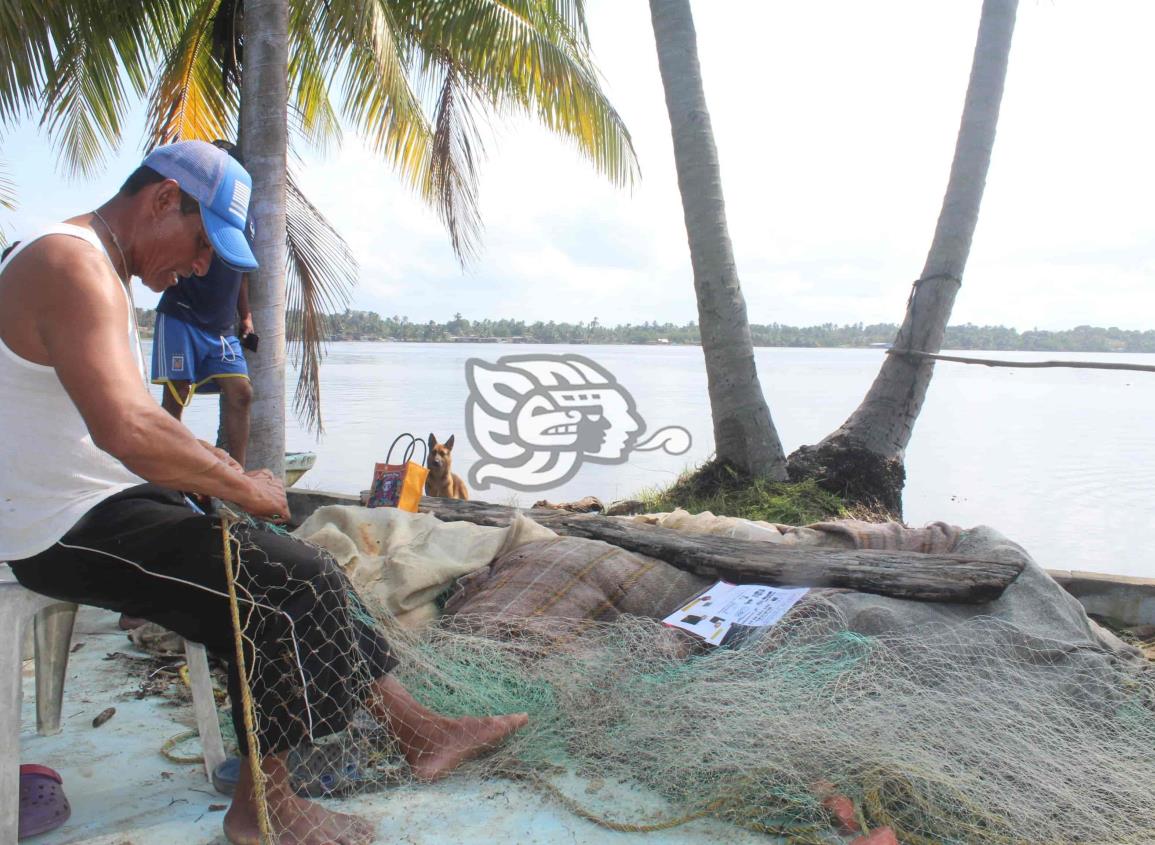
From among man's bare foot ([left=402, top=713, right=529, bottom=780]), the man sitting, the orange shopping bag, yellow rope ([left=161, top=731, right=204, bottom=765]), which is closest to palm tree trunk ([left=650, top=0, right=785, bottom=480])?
the orange shopping bag

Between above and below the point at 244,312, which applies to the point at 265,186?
above

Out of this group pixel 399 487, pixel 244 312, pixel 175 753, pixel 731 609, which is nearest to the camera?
pixel 175 753

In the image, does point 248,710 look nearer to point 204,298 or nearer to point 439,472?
point 204,298

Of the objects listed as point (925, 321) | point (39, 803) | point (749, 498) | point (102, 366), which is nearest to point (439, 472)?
point (749, 498)

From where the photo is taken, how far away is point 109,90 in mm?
7727

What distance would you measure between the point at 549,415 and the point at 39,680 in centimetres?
502

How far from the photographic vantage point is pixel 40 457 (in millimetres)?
2078

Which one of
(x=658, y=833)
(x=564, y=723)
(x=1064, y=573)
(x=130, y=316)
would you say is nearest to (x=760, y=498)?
(x=1064, y=573)

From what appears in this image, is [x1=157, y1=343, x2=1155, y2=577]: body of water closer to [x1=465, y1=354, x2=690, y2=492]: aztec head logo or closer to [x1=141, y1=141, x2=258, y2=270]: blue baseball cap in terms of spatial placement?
[x1=465, y1=354, x2=690, y2=492]: aztec head logo

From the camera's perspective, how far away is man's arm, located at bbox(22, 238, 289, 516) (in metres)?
1.88

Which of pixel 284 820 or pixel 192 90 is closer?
pixel 284 820

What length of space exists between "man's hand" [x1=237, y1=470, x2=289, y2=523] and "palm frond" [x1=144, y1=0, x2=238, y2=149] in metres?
6.40

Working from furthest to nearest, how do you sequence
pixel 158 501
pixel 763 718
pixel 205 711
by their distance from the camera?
pixel 205 711 < pixel 763 718 < pixel 158 501

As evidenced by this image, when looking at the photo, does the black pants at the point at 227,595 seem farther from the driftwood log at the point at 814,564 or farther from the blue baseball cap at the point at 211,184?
the driftwood log at the point at 814,564
